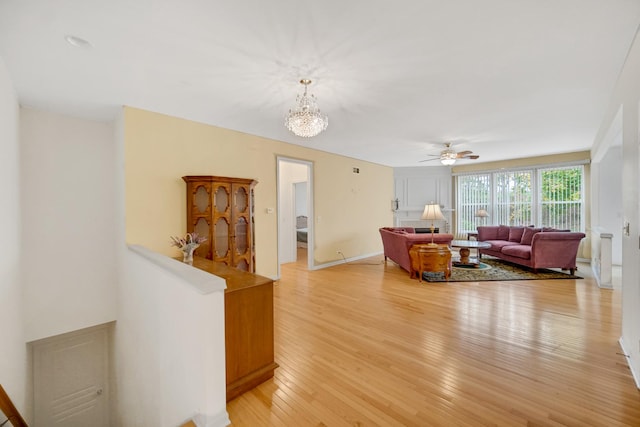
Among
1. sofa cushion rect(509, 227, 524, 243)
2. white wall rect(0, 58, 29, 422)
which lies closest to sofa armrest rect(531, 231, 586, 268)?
sofa cushion rect(509, 227, 524, 243)

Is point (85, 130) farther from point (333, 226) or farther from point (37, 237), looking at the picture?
point (333, 226)

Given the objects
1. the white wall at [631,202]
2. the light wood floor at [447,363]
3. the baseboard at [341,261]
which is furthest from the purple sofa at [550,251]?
the baseboard at [341,261]

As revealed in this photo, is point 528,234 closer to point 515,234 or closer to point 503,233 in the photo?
point 515,234

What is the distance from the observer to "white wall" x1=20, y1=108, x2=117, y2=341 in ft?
10.4

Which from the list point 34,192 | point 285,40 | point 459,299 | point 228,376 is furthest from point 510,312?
point 34,192

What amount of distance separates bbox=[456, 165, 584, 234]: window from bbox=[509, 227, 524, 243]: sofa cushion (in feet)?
3.10

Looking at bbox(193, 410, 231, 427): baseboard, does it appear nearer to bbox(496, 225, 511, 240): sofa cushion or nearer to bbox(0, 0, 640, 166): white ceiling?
bbox(0, 0, 640, 166): white ceiling

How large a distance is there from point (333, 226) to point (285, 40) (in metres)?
4.52

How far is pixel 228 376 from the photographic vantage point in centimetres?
194

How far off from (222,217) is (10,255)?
6.47ft

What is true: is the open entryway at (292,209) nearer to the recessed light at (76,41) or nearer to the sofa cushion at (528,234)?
the recessed light at (76,41)

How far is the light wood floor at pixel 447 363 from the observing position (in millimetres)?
1734

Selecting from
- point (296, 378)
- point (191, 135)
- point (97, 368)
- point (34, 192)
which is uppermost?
point (191, 135)

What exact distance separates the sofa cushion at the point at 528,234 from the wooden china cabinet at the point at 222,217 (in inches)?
236
